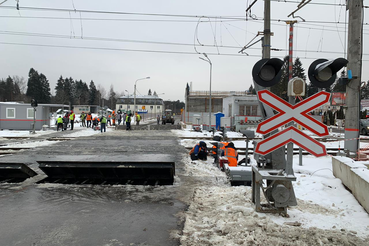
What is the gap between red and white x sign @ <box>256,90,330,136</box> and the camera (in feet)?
14.0

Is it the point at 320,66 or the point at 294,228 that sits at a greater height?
the point at 320,66

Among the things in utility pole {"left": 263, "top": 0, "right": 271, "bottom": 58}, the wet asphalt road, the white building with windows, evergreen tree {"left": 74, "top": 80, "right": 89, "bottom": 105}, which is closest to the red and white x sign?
the wet asphalt road

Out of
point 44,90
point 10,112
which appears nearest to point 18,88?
point 44,90

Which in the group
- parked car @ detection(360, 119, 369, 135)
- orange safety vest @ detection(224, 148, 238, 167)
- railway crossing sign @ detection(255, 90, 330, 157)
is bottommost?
orange safety vest @ detection(224, 148, 238, 167)

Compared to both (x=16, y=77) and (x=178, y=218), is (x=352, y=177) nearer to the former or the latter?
(x=178, y=218)

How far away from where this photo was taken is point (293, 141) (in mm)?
4324

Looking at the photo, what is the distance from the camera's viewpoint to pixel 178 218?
4.79 m

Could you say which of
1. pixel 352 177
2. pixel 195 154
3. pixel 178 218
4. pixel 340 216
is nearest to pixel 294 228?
pixel 340 216

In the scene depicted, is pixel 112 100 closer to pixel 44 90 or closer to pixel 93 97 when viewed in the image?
pixel 93 97

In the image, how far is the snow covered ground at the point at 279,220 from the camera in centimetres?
371

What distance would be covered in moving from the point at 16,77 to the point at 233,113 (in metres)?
112

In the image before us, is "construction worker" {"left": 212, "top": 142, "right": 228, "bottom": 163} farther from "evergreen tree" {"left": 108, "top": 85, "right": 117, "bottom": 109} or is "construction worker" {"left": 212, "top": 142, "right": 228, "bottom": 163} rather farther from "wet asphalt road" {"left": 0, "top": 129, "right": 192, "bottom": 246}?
"evergreen tree" {"left": 108, "top": 85, "right": 117, "bottom": 109}

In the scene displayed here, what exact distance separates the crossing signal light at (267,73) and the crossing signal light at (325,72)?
0.54 m

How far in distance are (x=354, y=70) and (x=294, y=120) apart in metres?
7.05
